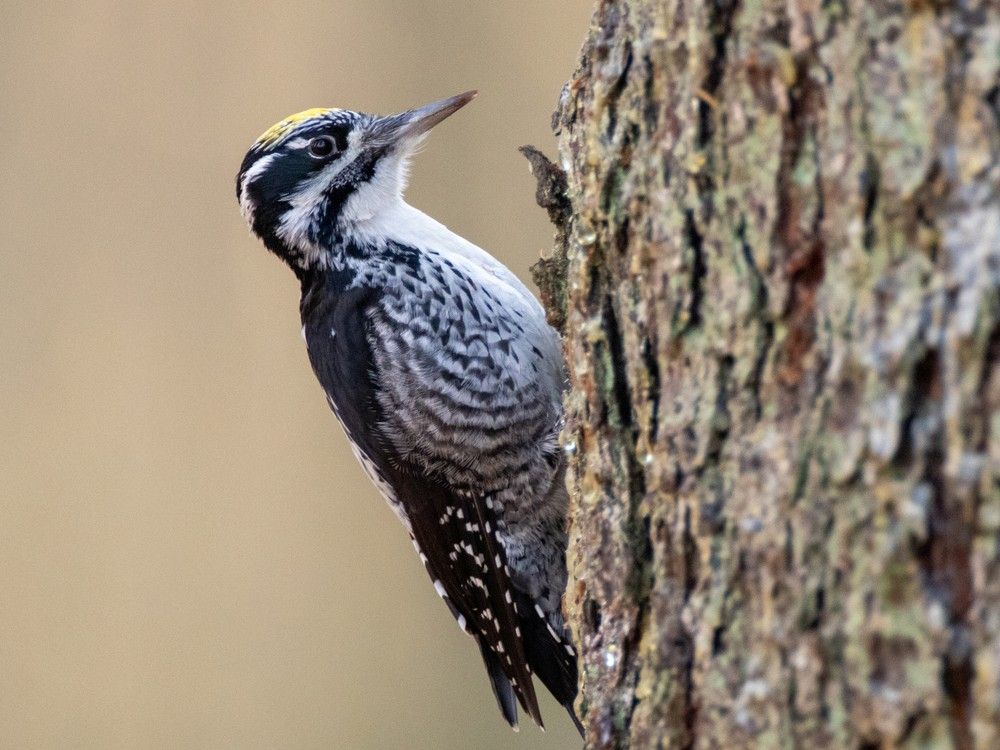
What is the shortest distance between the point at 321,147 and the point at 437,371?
773mm

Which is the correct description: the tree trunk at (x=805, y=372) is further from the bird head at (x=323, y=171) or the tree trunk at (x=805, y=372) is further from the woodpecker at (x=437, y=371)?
the bird head at (x=323, y=171)

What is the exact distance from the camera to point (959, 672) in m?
1.35

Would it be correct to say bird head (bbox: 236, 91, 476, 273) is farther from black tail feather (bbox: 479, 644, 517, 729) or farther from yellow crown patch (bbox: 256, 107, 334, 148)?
black tail feather (bbox: 479, 644, 517, 729)

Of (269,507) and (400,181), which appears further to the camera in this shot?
(269,507)

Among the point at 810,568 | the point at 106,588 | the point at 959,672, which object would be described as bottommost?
the point at 106,588

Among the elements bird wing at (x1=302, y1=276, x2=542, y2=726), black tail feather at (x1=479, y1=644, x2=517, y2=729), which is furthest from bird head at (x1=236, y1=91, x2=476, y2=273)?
black tail feather at (x1=479, y1=644, x2=517, y2=729)

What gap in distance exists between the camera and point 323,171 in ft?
10.9

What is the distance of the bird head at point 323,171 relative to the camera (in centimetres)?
329

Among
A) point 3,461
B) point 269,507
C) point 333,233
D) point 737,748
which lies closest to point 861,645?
point 737,748

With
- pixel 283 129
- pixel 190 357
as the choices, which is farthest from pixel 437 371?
pixel 190 357

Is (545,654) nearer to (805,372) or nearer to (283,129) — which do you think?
(283,129)

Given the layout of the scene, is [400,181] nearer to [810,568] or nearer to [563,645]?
[563,645]

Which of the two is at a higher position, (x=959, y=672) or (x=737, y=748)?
(x=959, y=672)

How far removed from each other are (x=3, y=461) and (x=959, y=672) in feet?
15.4
